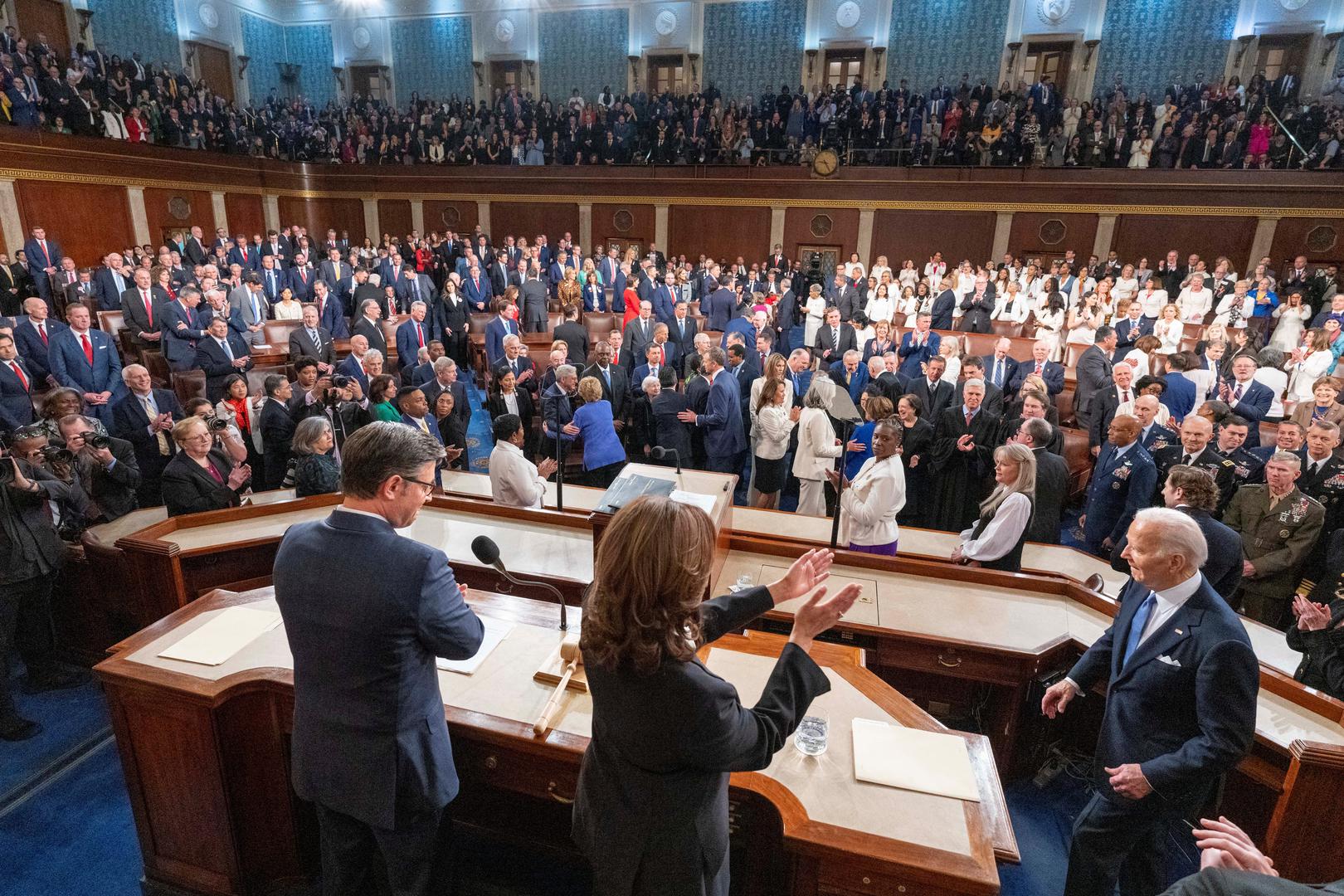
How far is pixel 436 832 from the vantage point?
2125mm

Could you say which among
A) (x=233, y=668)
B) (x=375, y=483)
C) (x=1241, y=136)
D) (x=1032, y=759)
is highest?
(x=1241, y=136)

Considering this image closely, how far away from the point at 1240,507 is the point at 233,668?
16.7 feet

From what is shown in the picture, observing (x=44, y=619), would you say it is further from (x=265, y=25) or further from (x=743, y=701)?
(x=265, y=25)

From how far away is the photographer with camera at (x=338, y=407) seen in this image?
17.6ft

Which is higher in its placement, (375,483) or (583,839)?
(375,483)

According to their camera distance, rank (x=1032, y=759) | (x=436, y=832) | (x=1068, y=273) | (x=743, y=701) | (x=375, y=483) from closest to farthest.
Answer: (x=375, y=483), (x=436, y=832), (x=743, y=701), (x=1032, y=759), (x=1068, y=273)

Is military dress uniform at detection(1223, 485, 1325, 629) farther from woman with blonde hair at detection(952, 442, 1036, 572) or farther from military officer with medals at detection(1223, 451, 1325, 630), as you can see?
woman with blonde hair at detection(952, 442, 1036, 572)

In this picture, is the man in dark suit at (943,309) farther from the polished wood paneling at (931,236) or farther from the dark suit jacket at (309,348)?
the dark suit jacket at (309,348)

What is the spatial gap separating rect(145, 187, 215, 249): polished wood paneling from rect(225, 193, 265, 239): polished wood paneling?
1.67 feet

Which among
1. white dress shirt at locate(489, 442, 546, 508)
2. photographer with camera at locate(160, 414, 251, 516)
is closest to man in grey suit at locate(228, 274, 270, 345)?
photographer with camera at locate(160, 414, 251, 516)

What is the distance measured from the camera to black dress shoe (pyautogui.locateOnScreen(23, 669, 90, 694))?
4.00 meters

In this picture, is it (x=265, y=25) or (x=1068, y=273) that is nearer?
(x=1068, y=273)

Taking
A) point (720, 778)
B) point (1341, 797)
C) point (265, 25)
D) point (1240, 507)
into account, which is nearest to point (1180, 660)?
point (1341, 797)

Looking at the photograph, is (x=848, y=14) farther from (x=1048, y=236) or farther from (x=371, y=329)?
(x=371, y=329)
